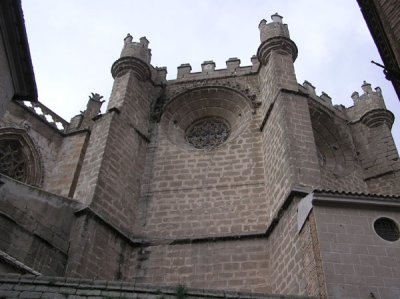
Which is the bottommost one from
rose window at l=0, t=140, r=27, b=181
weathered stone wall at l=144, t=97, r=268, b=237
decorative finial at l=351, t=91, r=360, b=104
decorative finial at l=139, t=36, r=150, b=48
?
weathered stone wall at l=144, t=97, r=268, b=237

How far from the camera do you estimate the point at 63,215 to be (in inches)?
373

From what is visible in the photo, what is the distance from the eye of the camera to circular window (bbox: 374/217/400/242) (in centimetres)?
709

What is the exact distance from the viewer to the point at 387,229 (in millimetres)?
7203

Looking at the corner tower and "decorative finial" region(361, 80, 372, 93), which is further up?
"decorative finial" region(361, 80, 372, 93)

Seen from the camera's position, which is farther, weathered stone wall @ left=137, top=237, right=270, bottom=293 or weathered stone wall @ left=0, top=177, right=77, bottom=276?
weathered stone wall @ left=137, top=237, right=270, bottom=293

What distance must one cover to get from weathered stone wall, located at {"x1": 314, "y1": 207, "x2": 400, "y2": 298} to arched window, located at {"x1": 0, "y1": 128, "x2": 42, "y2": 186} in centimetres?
888

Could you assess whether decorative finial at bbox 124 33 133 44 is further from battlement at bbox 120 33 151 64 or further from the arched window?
the arched window

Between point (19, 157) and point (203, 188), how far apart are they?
562 centimetres

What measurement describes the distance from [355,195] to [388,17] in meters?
2.77

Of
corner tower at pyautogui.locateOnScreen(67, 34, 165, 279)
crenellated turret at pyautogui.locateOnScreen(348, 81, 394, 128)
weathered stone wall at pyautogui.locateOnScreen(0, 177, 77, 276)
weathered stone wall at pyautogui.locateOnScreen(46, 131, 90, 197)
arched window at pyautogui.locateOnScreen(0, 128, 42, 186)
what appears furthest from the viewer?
crenellated turret at pyautogui.locateOnScreen(348, 81, 394, 128)

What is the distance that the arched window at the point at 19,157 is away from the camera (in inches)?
525

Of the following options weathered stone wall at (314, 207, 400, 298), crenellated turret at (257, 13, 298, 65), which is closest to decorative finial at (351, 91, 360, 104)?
crenellated turret at (257, 13, 298, 65)

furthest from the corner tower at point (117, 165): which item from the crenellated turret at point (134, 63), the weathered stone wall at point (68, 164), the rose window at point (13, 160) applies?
the rose window at point (13, 160)

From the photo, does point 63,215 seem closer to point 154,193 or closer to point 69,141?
point 154,193
